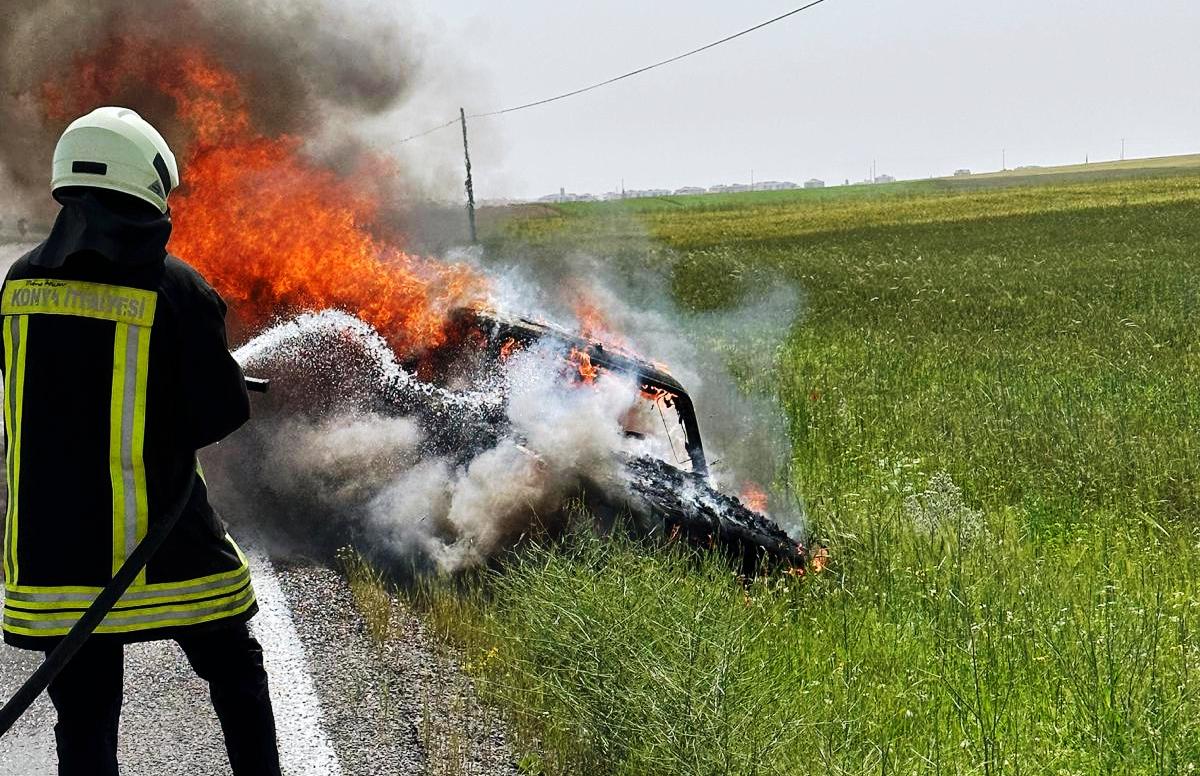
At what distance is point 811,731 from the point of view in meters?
4.22

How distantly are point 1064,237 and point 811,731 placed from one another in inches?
1589

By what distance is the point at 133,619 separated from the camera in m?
2.97

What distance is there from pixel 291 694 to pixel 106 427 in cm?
233

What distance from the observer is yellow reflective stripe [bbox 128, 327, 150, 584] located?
114 inches

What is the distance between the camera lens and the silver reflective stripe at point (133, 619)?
2.95 meters

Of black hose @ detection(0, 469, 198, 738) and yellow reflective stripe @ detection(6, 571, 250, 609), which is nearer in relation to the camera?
black hose @ detection(0, 469, 198, 738)

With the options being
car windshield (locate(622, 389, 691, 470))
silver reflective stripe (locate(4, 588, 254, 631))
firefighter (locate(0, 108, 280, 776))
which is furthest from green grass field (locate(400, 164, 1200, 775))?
firefighter (locate(0, 108, 280, 776))

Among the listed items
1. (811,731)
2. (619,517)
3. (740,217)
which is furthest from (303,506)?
(740,217)

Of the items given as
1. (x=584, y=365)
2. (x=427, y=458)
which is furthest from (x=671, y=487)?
(x=427, y=458)

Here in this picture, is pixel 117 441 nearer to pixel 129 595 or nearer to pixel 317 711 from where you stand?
pixel 129 595

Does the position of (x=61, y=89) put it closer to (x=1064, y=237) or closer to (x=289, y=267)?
(x=289, y=267)

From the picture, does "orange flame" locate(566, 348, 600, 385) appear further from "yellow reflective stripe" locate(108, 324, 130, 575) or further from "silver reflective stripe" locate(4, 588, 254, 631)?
"yellow reflective stripe" locate(108, 324, 130, 575)

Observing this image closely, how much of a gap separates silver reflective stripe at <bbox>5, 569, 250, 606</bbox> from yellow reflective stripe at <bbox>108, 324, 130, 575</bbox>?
0.09m

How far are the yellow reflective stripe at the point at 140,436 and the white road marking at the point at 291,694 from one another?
5.12 ft
